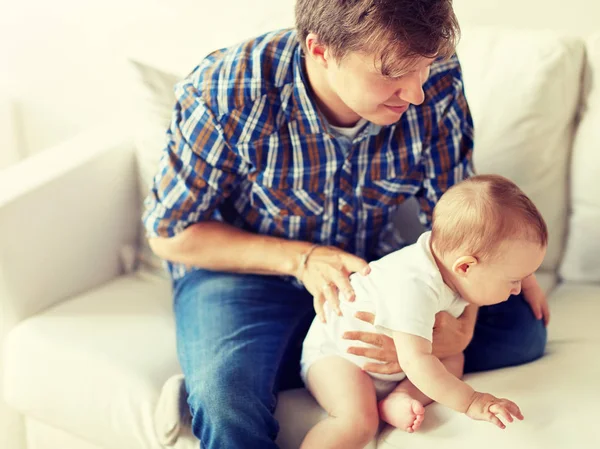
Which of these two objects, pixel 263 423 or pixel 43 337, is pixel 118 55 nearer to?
pixel 43 337

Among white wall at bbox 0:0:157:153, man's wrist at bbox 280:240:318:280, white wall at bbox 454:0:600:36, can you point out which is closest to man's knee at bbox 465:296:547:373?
man's wrist at bbox 280:240:318:280

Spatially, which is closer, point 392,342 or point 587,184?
point 392,342

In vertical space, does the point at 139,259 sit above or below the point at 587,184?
below

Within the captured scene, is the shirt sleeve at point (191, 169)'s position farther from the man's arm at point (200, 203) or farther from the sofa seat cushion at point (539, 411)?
the sofa seat cushion at point (539, 411)

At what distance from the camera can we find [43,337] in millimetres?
1501

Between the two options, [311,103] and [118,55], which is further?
[118,55]

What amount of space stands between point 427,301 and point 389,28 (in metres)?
0.40

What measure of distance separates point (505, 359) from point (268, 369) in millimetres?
409

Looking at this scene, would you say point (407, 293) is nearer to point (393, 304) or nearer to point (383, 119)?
point (393, 304)

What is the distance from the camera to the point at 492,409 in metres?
Answer: 1.12

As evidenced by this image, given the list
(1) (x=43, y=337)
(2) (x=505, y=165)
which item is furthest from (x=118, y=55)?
(2) (x=505, y=165)

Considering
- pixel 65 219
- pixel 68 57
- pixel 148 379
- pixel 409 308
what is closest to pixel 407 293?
pixel 409 308

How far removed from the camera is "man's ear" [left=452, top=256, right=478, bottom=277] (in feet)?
3.76

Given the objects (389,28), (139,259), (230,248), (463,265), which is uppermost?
(389,28)
